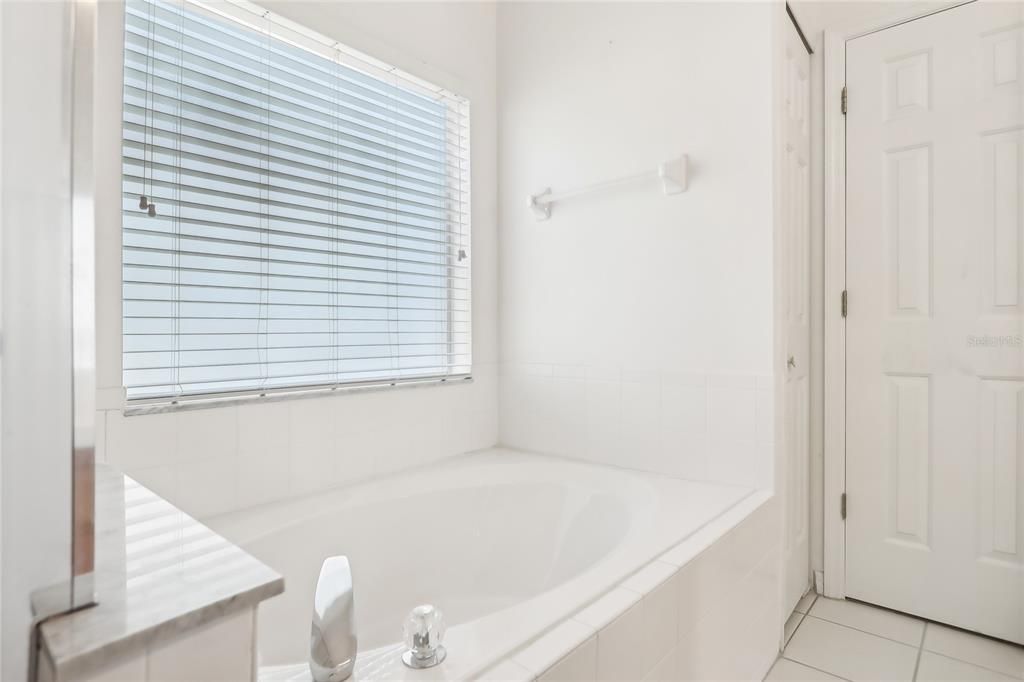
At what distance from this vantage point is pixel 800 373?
186cm

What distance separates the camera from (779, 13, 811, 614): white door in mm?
1639

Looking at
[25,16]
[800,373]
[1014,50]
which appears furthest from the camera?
[800,373]

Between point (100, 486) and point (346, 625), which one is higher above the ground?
point (100, 486)

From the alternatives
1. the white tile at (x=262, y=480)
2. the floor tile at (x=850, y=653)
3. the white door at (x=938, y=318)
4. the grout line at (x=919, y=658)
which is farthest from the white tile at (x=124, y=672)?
the white door at (x=938, y=318)

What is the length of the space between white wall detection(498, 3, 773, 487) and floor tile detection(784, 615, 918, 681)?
57 centimetres

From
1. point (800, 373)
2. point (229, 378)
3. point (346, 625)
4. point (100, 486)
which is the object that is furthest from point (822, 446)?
point (100, 486)

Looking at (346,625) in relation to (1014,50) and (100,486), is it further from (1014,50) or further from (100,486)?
(1014,50)

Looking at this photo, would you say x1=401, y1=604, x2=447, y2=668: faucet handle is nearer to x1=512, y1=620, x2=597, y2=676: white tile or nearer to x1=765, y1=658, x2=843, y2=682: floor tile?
x1=512, y1=620, x2=597, y2=676: white tile

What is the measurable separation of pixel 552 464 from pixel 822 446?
3.40 ft

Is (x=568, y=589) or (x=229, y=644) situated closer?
(x=229, y=644)

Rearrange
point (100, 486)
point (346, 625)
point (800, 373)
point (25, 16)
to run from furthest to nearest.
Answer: point (800, 373) → point (100, 486) → point (346, 625) → point (25, 16)

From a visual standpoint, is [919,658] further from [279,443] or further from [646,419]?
[279,443]

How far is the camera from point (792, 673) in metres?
1.53

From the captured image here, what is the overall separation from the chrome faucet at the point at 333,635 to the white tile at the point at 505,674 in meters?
0.18
